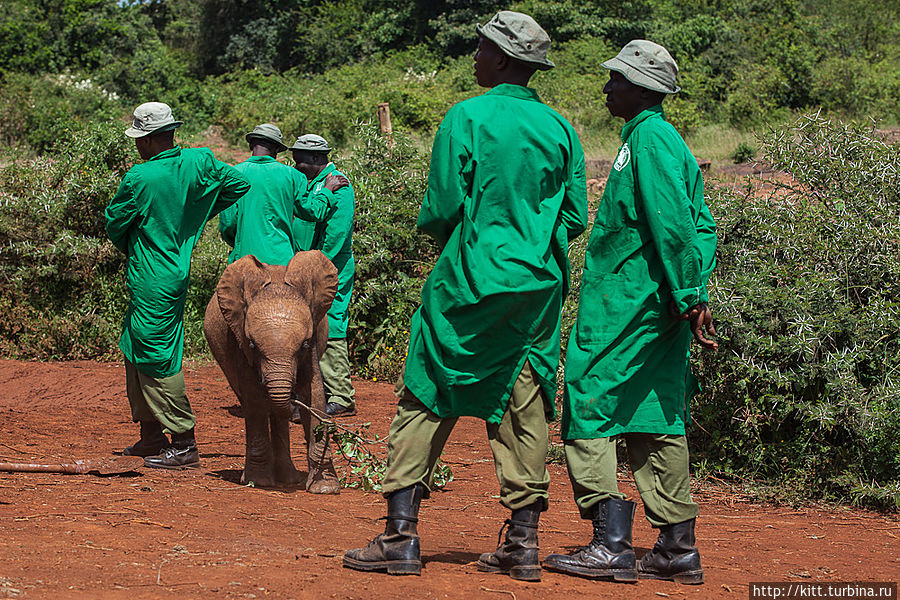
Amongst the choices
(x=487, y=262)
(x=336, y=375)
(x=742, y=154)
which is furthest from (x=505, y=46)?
(x=742, y=154)

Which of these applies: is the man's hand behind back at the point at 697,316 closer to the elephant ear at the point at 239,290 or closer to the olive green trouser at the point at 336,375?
the elephant ear at the point at 239,290

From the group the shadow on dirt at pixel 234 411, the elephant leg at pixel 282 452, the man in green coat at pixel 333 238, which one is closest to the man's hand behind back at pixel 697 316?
the elephant leg at pixel 282 452

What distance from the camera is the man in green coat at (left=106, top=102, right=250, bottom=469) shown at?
611 centimetres

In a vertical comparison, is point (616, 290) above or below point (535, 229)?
below

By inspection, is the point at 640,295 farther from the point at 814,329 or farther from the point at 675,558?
the point at 814,329

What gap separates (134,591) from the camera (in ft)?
11.2

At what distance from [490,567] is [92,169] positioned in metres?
8.33

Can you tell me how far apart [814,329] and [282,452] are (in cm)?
321

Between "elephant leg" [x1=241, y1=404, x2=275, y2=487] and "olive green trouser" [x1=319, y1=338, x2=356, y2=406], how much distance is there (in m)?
2.51

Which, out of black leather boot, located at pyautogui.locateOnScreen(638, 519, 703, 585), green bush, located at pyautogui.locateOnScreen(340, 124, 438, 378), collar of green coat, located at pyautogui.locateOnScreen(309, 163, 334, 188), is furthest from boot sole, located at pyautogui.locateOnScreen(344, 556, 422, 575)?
green bush, located at pyautogui.locateOnScreen(340, 124, 438, 378)

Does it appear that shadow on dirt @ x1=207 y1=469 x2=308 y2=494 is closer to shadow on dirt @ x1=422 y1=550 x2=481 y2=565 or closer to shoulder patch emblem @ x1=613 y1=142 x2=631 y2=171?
shadow on dirt @ x1=422 y1=550 x2=481 y2=565

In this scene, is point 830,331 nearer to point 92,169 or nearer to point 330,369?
point 330,369

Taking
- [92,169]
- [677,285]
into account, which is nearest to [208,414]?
[92,169]

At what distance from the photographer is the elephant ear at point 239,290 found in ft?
18.3
